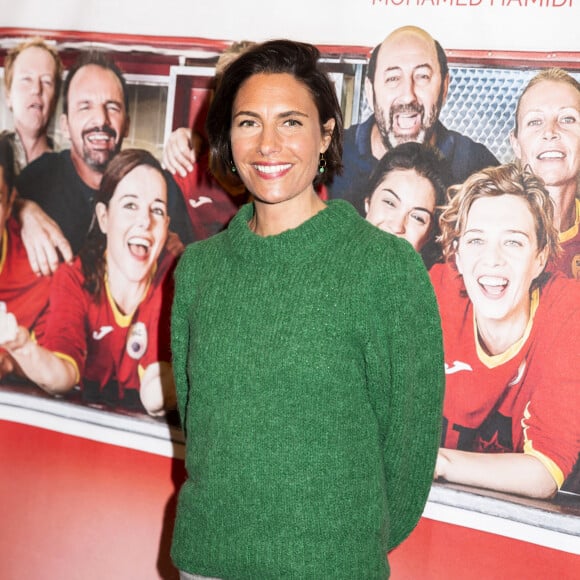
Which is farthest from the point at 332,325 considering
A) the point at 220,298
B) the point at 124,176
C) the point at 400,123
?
the point at 124,176

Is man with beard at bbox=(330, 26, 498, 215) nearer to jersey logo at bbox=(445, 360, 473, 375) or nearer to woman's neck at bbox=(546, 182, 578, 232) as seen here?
woman's neck at bbox=(546, 182, 578, 232)

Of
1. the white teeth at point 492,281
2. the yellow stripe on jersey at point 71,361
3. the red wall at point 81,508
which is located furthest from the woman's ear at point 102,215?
the white teeth at point 492,281

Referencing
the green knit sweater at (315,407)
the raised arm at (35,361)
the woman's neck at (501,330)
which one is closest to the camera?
the green knit sweater at (315,407)

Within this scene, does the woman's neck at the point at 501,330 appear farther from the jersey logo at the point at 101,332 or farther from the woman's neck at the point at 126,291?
the jersey logo at the point at 101,332

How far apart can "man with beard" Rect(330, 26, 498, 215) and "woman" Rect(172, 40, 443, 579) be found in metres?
0.35

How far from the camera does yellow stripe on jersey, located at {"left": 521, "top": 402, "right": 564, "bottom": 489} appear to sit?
5.55 feet

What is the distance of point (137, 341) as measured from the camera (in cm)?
218

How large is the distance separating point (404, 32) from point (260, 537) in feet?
3.64

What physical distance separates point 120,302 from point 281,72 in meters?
0.92

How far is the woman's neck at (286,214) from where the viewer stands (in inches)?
59.5

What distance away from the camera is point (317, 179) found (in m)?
1.68

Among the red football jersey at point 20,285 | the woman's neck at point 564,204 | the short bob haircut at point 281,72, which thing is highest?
the short bob haircut at point 281,72

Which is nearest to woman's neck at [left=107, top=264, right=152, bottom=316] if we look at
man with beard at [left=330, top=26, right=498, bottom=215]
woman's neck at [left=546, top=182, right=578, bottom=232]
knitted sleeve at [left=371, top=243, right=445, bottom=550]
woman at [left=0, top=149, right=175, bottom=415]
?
woman at [left=0, top=149, right=175, bottom=415]

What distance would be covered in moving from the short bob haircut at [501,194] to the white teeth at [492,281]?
0.06m
